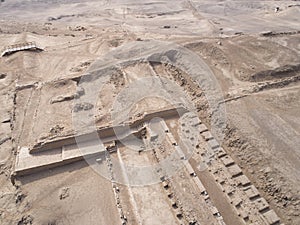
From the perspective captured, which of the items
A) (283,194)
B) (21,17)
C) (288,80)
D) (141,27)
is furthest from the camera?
(21,17)

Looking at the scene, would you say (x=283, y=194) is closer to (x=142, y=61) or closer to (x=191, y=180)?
(x=191, y=180)

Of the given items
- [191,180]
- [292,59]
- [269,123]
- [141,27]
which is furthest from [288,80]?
[141,27]

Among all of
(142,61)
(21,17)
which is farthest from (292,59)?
(21,17)

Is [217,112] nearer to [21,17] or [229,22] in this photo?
[229,22]

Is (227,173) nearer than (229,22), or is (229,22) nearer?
(227,173)

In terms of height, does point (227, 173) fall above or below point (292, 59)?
below

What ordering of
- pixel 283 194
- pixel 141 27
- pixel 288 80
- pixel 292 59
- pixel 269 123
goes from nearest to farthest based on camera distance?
1. pixel 283 194
2. pixel 269 123
3. pixel 288 80
4. pixel 292 59
5. pixel 141 27
